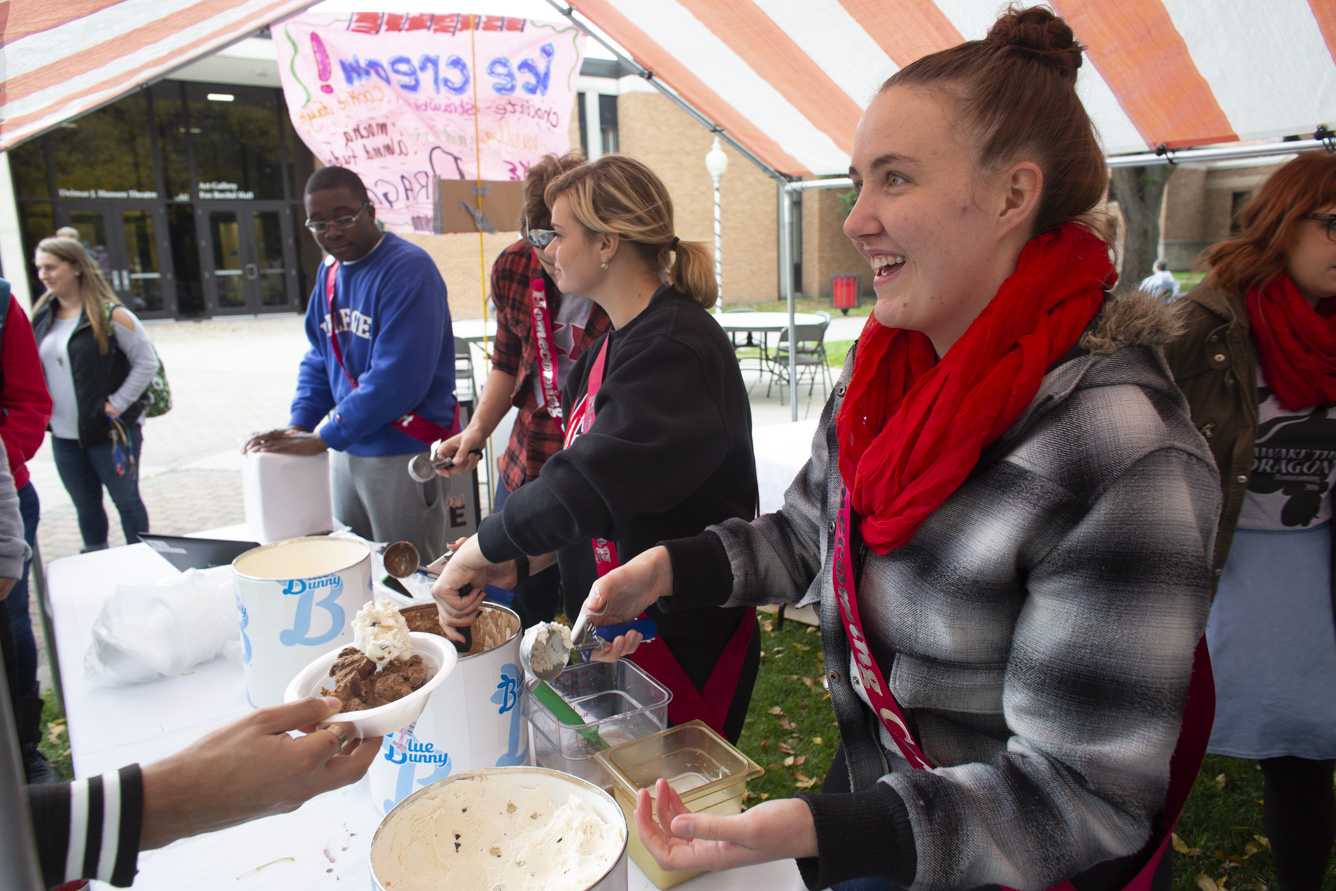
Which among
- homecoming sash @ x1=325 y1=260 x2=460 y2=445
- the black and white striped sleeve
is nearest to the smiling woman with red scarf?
the black and white striped sleeve

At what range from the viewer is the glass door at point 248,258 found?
2053cm

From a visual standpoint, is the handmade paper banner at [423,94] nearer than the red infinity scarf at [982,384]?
No

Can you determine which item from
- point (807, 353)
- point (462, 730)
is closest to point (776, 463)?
point (462, 730)

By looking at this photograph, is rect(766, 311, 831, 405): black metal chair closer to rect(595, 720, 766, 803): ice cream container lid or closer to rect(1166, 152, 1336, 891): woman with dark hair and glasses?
rect(1166, 152, 1336, 891): woman with dark hair and glasses

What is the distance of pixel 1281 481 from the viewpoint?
209 cm

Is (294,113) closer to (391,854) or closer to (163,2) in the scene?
(163,2)

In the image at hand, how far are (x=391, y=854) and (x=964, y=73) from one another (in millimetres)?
1141

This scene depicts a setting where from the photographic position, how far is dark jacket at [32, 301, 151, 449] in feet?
15.0

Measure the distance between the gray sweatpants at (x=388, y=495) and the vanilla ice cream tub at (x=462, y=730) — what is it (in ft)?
6.09

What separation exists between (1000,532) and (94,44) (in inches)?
110

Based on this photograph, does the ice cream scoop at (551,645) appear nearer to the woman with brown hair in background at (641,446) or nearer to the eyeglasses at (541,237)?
the woman with brown hair in background at (641,446)

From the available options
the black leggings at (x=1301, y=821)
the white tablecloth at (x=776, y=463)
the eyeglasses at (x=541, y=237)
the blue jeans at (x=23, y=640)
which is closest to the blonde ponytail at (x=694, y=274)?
the eyeglasses at (x=541, y=237)

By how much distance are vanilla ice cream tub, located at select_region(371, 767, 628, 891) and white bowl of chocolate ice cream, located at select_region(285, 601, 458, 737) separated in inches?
4.2

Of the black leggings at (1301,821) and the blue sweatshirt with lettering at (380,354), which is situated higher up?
the blue sweatshirt with lettering at (380,354)
